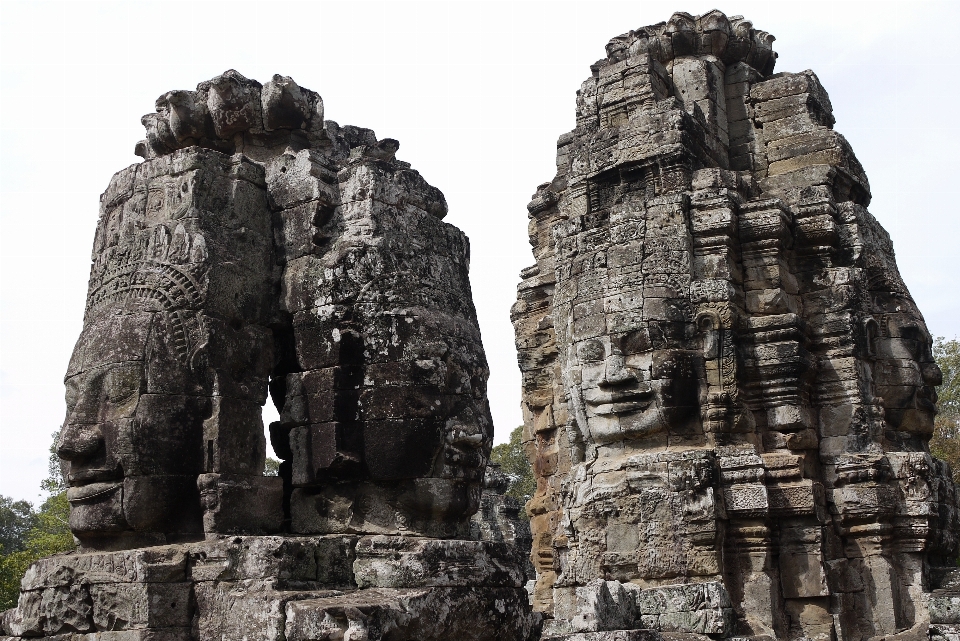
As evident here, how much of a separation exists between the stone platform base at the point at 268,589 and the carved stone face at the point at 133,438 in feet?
0.70

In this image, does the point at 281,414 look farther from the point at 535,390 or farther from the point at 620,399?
the point at 535,390

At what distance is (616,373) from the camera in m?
12.7

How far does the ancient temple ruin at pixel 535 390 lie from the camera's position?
16.6 feet

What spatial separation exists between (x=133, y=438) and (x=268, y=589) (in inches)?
40.2

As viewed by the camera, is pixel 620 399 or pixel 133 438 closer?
pixel 133 438

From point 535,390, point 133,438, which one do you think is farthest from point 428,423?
point 535,390

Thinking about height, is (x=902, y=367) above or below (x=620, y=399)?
above

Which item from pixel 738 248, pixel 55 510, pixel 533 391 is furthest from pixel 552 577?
pixel 55 510

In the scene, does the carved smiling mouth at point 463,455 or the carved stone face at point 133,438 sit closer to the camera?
the carved stone face at point 133,438

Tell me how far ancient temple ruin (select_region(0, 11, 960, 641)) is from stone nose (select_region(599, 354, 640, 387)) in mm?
56

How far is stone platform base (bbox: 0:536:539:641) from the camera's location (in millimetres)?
4680

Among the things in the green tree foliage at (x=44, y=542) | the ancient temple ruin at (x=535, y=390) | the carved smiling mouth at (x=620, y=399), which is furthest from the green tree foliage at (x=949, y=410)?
the green tree foliage at (x=44, y=542)

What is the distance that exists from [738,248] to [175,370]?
956cm

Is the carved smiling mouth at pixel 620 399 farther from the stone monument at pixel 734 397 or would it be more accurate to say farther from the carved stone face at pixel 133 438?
the carved stone face at pixel 133 438
